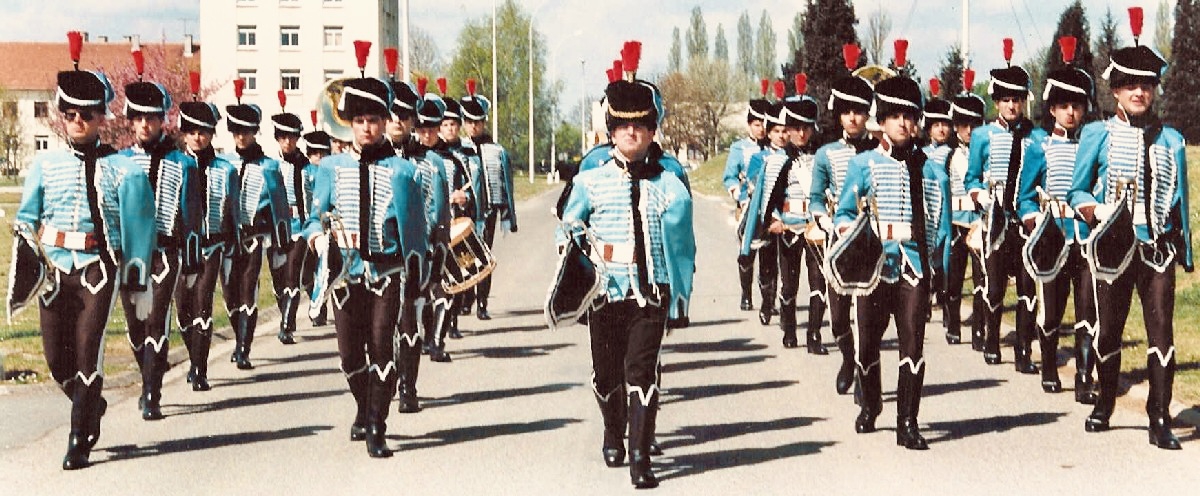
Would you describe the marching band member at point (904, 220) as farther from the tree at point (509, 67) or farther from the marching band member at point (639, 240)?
the tree at point (509, 67)

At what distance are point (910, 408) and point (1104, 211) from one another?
1.49 m

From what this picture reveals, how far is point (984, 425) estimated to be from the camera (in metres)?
10.0

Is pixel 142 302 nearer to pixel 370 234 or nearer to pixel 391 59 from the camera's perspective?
pixel 370 234

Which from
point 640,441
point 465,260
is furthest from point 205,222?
point 640,441

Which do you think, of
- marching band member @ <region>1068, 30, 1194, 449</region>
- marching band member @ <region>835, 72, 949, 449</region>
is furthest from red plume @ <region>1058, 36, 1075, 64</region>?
marching band member @ <region>835, 72, 949, 449</region>

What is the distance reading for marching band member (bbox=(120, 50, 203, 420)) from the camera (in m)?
10.1

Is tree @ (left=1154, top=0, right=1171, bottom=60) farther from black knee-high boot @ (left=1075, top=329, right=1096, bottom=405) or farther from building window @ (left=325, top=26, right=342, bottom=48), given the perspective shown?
black knee-high boot @ (left=1075, top=329, right=1096, bottom=405)

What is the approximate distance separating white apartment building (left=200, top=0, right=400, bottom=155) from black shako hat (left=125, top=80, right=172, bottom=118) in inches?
3512

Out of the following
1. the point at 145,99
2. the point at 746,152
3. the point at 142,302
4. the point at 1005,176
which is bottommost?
the point at 142,302

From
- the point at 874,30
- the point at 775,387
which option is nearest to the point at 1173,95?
the point at 874,30

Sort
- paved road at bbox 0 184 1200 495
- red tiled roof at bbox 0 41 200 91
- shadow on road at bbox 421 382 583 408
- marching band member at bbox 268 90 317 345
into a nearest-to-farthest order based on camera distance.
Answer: paved road at bbox 0 184 1200 495 → shadow on road at bbox 421 382 583 408 → marching band member at bbox 268 90 317 345 → red tiled roof at bbox 0 41 200 91

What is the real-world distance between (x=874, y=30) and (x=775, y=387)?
162 ft

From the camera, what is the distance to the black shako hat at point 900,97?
366 inches

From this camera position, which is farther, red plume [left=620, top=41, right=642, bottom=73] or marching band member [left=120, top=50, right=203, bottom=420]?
marching band member [left=120, top=50, right=203, bottom=420]
